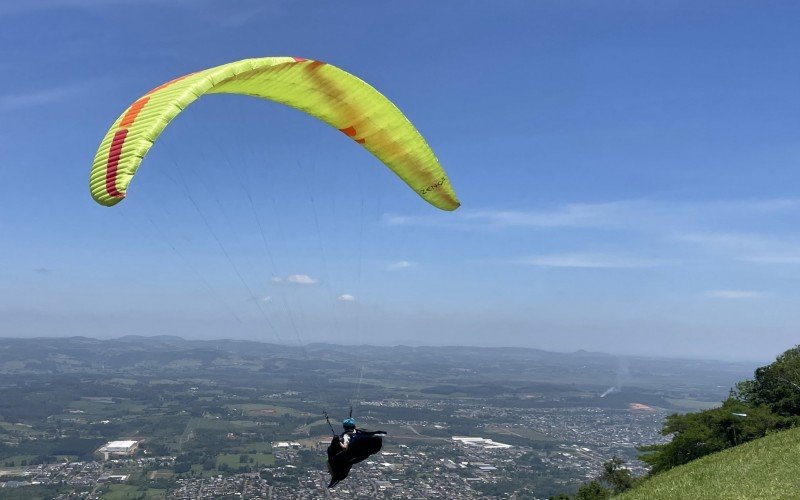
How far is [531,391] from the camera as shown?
7657 inches

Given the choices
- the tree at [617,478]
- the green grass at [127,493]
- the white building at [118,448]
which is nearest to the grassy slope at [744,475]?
the tree at [617,478]

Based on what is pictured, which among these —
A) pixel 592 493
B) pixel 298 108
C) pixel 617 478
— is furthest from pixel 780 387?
pixel 298 108

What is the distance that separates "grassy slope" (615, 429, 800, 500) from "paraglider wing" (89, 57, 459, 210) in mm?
11003

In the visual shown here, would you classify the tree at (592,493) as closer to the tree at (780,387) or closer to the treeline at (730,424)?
the treeline at (730,424)

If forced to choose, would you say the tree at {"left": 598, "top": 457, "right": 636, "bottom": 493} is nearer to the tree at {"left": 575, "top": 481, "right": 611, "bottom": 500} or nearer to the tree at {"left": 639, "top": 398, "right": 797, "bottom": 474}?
the tree at {"left": 575, "top": 481, "right": 611, "bottom": 500}

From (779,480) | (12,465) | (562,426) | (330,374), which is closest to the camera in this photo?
(779,480)

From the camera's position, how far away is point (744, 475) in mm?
17266

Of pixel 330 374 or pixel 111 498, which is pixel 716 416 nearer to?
pixel 111 498

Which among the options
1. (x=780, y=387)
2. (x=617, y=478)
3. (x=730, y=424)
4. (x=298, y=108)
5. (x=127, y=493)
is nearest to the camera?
(x=298, y=108)

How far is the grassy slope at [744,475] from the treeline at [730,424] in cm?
505

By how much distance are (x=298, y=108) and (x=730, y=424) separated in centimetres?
2597

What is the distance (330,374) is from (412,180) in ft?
563

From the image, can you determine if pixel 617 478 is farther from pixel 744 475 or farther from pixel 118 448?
pixel 118 448

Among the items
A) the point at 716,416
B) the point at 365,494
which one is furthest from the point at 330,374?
the point at 716,416
